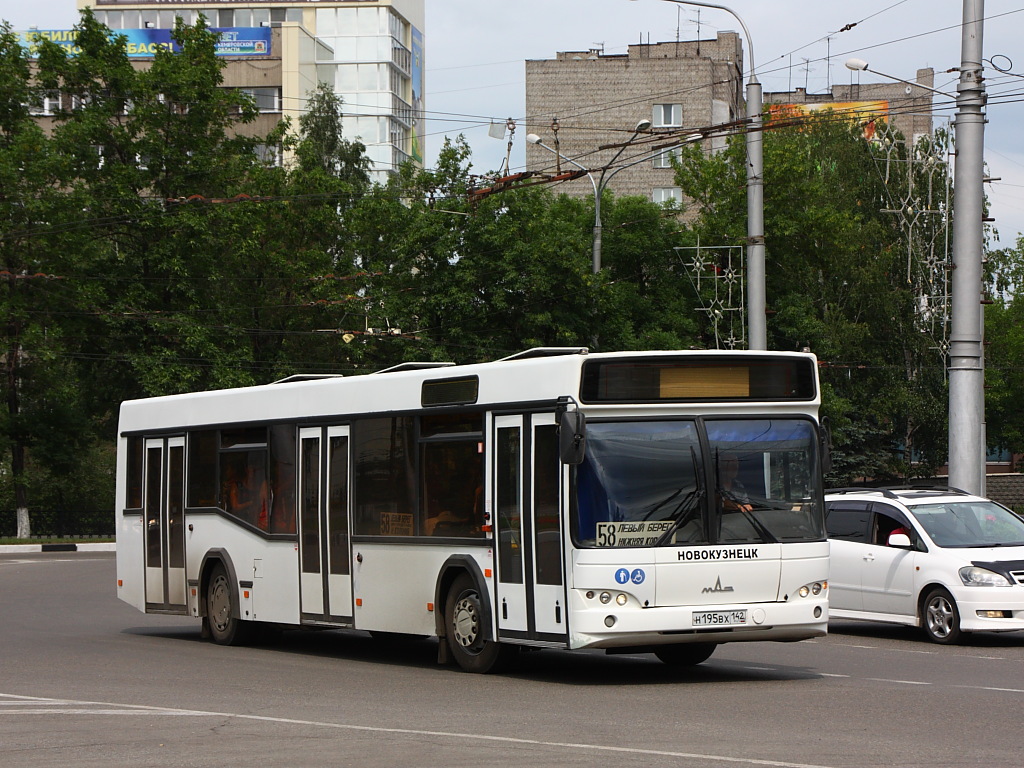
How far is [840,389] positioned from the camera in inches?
2170

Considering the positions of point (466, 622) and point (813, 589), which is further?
point (466, 622)

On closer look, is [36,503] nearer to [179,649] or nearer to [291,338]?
[291,338]

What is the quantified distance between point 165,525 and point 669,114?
62.1m

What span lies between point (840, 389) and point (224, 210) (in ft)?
73.5

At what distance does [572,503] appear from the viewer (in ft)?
38.6

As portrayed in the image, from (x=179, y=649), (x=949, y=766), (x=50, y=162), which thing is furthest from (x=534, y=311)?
(x=949, y=766)

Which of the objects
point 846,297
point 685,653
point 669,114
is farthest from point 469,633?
point 669,114

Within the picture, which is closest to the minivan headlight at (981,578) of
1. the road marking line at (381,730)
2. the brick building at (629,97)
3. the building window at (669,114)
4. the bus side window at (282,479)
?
the bus side window at (282,479)

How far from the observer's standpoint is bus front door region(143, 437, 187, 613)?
58.5 feet

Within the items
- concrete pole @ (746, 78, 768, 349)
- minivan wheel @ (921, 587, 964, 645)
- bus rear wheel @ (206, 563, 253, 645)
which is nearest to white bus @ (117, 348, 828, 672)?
bus rear wheel @ (206, 563, 253, 645)

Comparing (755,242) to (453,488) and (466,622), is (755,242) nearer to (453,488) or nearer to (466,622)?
(453,488)

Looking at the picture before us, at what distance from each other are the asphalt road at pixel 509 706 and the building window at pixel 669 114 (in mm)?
61767

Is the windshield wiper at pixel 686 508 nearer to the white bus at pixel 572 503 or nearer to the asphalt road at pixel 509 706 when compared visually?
the white bus at pixel 572 503

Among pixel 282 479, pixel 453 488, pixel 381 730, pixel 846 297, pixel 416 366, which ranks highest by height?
pixel 846 297
